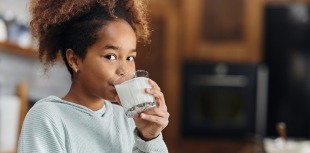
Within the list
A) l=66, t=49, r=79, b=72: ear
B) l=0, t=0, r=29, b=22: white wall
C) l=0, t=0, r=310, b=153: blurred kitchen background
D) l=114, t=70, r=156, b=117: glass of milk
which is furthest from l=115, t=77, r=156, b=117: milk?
l=0, t=0, r=310, b=153: blurred kitchen background

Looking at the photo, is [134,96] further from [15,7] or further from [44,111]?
Answer: [15,7]

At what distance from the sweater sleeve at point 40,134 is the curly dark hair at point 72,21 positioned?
0.45 ft

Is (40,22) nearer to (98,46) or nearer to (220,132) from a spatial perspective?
(98,46)

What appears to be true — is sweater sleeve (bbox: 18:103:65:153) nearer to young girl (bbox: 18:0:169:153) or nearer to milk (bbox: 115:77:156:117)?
young girl (bbox: 18:0:169:153)

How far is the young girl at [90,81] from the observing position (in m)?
1.00

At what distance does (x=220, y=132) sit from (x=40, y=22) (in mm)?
3533

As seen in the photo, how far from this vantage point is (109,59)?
1031 mm

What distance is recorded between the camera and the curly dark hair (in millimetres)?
1060

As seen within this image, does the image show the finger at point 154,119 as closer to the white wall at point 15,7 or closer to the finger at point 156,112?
the finger at point 156,112

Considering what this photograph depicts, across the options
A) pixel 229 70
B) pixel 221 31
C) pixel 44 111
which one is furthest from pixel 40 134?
pixel 221 31

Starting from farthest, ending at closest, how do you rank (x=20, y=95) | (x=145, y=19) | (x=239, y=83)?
1. (x=239, y=83)
2. (x=20, y=95)
3. (x=145, y=19)

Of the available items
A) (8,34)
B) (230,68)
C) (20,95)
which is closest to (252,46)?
(230,68)

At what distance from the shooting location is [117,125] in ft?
3.64

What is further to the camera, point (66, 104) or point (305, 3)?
point (305, 3)
